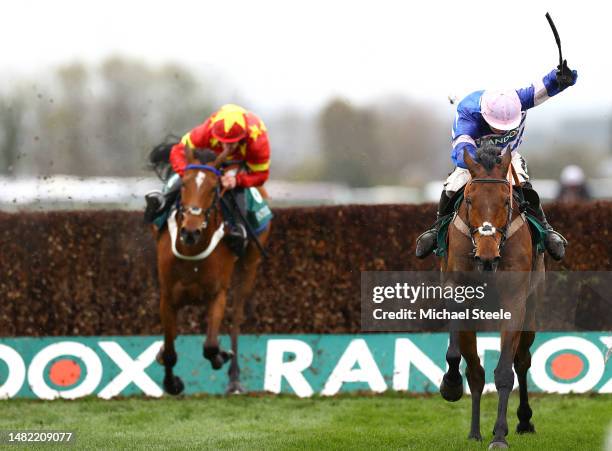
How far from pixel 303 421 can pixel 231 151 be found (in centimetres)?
214

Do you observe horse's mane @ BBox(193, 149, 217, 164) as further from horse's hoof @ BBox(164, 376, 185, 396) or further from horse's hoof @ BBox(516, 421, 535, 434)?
horse's hoof @ BBox(516, 421, 535, 434)

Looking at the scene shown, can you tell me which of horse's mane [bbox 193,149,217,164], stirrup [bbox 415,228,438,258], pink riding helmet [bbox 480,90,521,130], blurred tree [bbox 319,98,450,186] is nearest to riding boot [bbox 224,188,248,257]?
horse's mane [bbox 193,149,217,164]

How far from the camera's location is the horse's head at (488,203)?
721 cm

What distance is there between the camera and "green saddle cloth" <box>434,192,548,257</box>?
8.10 m

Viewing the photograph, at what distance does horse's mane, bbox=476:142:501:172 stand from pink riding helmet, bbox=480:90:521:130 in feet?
1.13

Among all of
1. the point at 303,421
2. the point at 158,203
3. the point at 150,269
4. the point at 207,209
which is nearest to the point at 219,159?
the point at 207,209

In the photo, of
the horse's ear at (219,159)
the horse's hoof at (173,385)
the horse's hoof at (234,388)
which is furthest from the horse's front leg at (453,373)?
the horse's hoof at (234,388)

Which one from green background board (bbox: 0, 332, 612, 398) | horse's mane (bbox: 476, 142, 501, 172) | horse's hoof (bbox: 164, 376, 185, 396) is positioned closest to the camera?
horse's mane (bbox: 476, 142, 501, 172)

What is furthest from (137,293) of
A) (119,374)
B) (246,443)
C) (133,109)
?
(133,109)

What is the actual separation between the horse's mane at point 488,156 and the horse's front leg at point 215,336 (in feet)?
9.26

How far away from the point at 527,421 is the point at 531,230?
4.41ft

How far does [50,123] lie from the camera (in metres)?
21.1

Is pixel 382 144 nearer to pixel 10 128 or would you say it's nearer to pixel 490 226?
pixel 10 128

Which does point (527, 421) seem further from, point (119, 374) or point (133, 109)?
point (133, 109)
